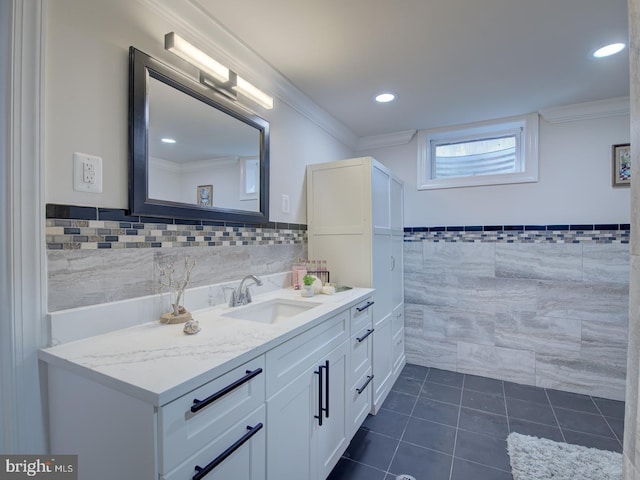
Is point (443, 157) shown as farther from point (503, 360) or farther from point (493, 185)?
point (503, 360)

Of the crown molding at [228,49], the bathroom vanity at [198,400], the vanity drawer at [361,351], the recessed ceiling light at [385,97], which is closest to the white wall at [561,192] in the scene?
the recessed ceiling light at [385,97]

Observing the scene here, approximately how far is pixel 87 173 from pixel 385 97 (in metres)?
2.00

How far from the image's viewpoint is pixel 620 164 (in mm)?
2396

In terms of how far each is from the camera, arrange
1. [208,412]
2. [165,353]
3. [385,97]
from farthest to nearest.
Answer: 1. [385,97]
2. [165,353]
3. [208,412]

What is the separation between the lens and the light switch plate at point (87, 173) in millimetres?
1070

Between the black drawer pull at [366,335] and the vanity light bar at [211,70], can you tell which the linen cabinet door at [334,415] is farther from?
the vanity light bar at [211,70]

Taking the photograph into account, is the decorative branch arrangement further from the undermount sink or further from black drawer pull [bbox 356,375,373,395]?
black drawer pull [bbox 356,375,373,395]

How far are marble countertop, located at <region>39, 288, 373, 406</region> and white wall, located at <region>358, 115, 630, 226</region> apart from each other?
7.14 ft

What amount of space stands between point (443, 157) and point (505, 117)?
1.98 ft

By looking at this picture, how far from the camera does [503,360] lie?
8.94 feet

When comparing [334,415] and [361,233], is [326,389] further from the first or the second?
[361,233]

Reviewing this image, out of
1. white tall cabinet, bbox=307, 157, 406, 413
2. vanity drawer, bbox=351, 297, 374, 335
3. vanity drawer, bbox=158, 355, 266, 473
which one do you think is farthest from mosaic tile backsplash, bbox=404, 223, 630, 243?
vanity drawer, bbox=158, 355, 266, 473

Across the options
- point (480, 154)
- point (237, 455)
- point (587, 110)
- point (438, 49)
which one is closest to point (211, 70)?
point (438, 49)

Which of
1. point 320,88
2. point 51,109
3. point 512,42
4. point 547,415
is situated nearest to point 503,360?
point 547,415
